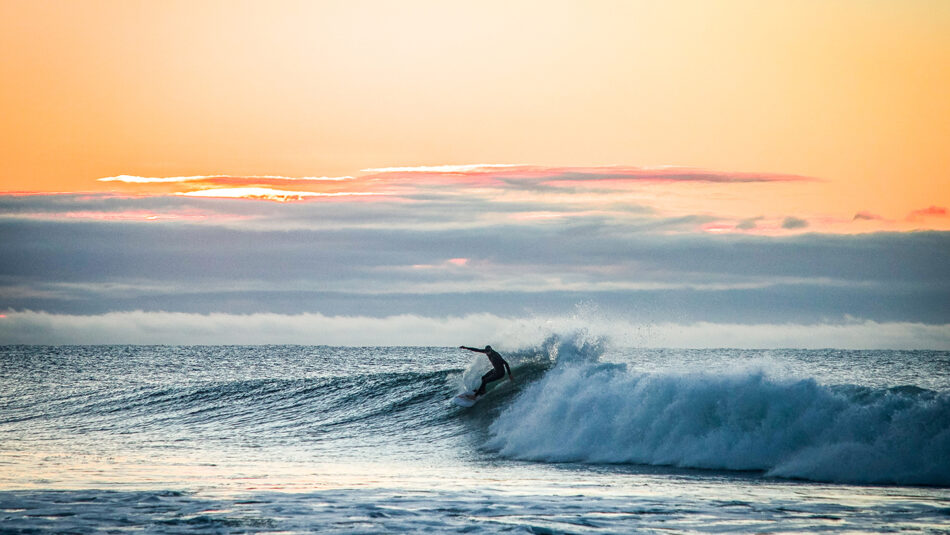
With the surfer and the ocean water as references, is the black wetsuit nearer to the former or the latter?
the surfer

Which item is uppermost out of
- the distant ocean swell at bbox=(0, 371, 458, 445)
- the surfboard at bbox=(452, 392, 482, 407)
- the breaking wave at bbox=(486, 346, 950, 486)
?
the breaking wave at bbox=(486, 346, 950, 486)

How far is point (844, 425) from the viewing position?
14.6 m

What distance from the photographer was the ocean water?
979 cm

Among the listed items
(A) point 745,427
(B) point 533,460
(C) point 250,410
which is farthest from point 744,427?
(C) point 250,410

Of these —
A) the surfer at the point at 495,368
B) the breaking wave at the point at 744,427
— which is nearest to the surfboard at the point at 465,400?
the surfer at the point at 495,368

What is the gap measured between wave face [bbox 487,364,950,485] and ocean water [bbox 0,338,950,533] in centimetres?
3

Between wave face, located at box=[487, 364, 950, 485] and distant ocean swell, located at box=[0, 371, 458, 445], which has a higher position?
wave face, located at box=[487, 364, 950, 485]

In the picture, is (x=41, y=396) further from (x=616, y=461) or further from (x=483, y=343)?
(x=616, y=461)

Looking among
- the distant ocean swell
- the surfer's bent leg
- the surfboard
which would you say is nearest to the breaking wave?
the surfer's bent leg

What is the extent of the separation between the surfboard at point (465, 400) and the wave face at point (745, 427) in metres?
3.81

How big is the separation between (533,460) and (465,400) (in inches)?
268

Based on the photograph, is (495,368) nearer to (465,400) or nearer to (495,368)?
(495,368)

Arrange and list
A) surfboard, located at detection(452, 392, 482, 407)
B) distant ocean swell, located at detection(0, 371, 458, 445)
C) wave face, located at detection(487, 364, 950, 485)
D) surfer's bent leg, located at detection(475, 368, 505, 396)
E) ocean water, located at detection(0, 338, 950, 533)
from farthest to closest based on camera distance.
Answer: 1. surfboard, located at detection(452, 392, 482, 407)
2. surfer's bent leg, located at detection(475, 368, 505, 396)
3. distant ocean swell, located at detection(0, 371, 458, 445)
4. wave face, located at detection(487, 364, 950, 485)
5. ocean water, located at detection(0, 338, 950, 533)

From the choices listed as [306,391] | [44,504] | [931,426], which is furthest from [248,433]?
[931,426]
